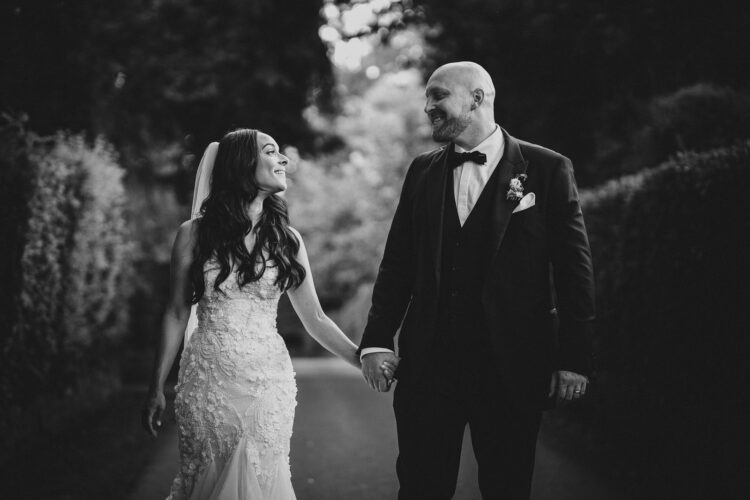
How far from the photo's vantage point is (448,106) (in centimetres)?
378

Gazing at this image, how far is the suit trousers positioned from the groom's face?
3.78ft

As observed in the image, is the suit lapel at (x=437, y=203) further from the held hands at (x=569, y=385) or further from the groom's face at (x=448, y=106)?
the held hands at (x=569, y=385)

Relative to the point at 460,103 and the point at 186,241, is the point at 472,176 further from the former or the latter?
the point at 186,241

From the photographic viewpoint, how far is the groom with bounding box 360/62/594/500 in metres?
3.53

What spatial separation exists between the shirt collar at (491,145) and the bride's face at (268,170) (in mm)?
1035

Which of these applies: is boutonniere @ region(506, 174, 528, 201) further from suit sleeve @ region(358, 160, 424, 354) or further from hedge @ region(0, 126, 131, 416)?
hedge @ region(0, 126, 131, 416)

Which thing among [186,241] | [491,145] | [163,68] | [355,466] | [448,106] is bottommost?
[355,466]

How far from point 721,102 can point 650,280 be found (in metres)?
3.45

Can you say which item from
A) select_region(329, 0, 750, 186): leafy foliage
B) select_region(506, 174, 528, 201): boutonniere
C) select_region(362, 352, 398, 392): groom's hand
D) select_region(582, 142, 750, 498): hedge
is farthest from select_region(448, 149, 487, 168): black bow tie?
select_region(329, 0, 750, 186): leafy foliage

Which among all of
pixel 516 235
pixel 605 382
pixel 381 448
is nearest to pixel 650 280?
pixel 605 382

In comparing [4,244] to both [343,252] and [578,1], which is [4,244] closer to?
[578,1]

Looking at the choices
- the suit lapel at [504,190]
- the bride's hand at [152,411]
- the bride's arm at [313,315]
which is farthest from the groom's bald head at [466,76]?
the bride's hand at [152,411]

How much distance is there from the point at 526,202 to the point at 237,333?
167 centimetres

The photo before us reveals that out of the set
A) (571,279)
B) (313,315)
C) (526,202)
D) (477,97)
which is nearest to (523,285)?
(571,279)
